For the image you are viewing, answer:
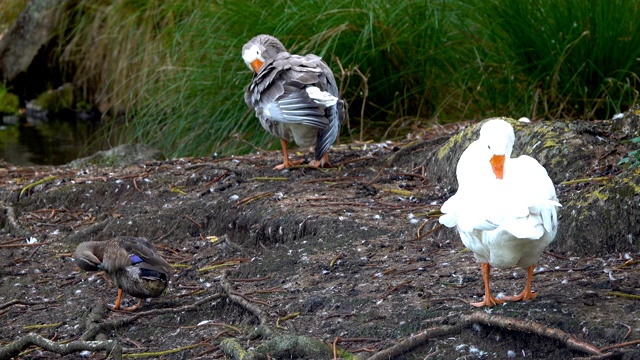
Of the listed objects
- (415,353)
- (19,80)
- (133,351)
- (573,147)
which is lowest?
(19,80)

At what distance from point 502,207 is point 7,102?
13.1 m

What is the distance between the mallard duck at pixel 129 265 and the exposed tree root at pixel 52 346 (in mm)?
482

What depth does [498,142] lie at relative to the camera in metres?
2.94

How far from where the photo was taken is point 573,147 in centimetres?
442

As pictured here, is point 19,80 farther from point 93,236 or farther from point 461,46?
point 93,236

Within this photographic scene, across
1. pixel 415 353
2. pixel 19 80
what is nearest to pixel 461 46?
pixel 415 353

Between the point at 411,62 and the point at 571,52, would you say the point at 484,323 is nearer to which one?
the point at 571,52

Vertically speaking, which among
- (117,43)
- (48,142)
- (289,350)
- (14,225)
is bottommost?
(48,142)

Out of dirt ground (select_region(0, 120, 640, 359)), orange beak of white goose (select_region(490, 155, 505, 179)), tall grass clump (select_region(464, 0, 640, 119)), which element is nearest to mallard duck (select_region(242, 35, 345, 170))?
dirt ground (select_region(0, 120, 640, 359))

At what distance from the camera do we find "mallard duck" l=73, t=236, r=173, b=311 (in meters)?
3.68

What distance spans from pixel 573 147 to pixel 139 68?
7795mm

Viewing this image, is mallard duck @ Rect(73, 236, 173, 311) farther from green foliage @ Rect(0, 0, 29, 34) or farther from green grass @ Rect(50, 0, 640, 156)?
green foliage @ Rect(0, 0, 29, 34)

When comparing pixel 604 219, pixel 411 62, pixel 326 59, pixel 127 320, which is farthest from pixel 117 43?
pixel 604 219

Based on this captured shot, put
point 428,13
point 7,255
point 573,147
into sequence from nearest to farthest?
point 573,147 < point 7,255 < point 428,13
